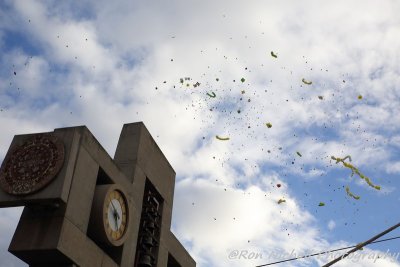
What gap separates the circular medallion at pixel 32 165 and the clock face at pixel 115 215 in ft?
7.92

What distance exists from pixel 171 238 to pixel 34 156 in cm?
862

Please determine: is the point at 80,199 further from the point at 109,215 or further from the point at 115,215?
the point at 115,215

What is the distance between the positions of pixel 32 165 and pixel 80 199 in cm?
182

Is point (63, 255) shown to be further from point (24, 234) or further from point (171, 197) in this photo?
point (171, 197)

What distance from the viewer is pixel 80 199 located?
17016 millimetres

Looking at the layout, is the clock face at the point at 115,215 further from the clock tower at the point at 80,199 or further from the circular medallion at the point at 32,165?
the circular medallion at the point at 32,165

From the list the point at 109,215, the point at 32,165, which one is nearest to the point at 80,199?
the point at 109,215

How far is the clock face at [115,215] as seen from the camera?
59.8 ft

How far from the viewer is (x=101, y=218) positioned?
17766 millimetres

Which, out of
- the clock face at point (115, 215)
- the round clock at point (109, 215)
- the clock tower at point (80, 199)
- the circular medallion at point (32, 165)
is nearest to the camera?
the clock tower at point (80, 199)

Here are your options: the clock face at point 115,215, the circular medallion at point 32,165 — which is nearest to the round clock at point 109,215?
the clock face at point 115,215

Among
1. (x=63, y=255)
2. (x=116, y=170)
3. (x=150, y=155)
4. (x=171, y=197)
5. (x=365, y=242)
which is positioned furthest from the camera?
(x=171, y=197)

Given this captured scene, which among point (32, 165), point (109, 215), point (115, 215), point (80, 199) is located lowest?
point (80, 199)

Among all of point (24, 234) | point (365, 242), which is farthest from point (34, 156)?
point (365, 242)
